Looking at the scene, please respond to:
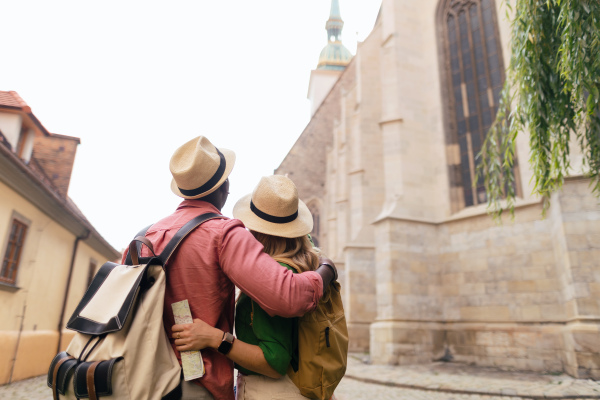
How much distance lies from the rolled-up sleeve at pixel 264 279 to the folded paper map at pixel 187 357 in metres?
0.17

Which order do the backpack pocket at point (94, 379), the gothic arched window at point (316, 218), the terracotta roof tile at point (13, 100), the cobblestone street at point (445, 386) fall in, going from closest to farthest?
1. the backpack pocket at point (94, 379)
2. the cobblestone street at point (445, 386)
3. the terracotta roof tile at point (13, 100)
4. the gothic arched window at point (316, 218)

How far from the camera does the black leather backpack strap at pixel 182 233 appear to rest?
54.3 inches

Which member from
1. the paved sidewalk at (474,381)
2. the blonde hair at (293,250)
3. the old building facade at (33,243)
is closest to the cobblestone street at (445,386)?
the paved sidewalk at (474,381)

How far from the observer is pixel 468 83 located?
1179 cm

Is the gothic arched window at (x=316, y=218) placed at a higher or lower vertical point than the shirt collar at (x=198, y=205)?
higher

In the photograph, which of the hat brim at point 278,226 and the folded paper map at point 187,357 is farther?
the hat brim at point 278,226

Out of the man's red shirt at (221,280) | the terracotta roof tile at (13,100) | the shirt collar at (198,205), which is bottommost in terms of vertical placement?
the man's red shirt at (221,280)

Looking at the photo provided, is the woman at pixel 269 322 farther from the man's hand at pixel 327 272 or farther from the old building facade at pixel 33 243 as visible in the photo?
the old building facade at pixel 33 243

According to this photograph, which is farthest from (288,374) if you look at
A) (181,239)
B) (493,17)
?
(493,17)

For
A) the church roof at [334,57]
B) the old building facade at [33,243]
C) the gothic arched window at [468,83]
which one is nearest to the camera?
the old building facade at [33,243]

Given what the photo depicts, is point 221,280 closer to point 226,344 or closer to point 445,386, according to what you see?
point 226,344

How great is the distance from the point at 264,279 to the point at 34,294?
870cm

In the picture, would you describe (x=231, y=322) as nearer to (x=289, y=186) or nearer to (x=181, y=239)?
(x=181, y=239)

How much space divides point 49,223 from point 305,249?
8.70 metres
